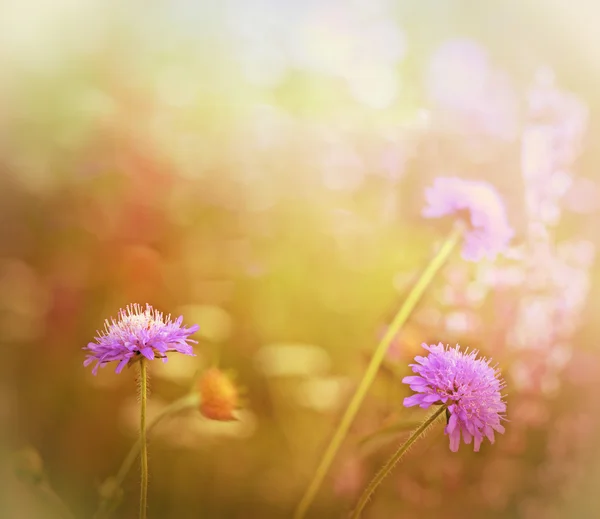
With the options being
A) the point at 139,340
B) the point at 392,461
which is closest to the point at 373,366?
the point at 392,461

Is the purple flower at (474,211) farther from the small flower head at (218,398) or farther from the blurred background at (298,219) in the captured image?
the small flower head at (218,398)

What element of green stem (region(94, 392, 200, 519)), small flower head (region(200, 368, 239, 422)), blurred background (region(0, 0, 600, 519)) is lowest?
green stem (region(94, 392, 200, 519))

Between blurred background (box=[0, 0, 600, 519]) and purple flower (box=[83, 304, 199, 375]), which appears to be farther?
blurred background (box=[0, 0, 600, 519])

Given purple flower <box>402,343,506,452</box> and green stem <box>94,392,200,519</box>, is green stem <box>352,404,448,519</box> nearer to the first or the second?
purple flower <box>402,343,506,452</box>

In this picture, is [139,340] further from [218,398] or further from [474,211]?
[474,211]

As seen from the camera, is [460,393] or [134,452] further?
[134,452]

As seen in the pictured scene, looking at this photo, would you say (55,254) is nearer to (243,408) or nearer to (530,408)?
(243,408)

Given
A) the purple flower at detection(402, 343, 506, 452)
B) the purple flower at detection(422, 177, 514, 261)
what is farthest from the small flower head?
the purple flower at detection(422, 177, 514, 261)
